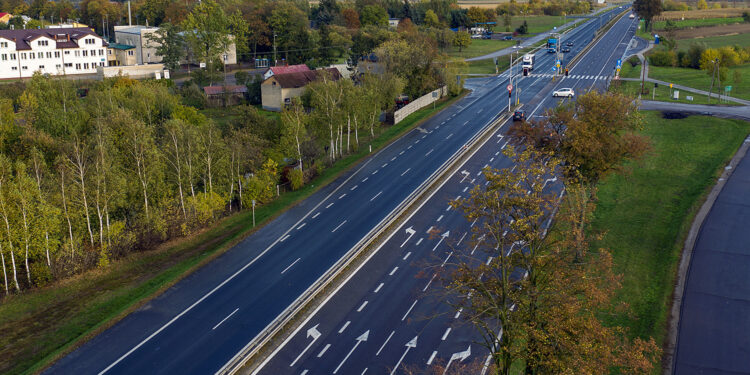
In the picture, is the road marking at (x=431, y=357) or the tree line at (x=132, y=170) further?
the tree line at (x=132, y=170)

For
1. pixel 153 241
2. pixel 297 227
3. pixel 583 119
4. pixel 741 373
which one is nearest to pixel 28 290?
pixel 153 241

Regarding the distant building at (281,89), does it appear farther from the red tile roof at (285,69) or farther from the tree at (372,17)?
the tree at (372,17)

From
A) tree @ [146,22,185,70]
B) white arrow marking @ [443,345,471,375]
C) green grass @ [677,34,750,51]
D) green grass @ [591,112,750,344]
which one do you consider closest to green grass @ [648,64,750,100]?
green grass @ [591,112,750,344]

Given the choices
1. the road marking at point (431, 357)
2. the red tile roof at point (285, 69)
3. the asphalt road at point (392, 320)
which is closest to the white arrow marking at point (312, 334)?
the asphalt road at point (392, 320)

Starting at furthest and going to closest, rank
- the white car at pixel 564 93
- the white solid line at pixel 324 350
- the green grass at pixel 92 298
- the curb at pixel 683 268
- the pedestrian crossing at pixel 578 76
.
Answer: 1. the pedestrian crossing at pixel 578 76
2. the white car at pixel 564 93
3. the green grass at pixel 92 298
4. the white solid line at pixel 324 350
5. the curb at pixel 683 268

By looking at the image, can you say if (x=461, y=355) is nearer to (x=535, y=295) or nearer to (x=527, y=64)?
(x=535, y=295)

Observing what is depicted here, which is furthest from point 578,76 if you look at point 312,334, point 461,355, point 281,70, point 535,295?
point 535,295
